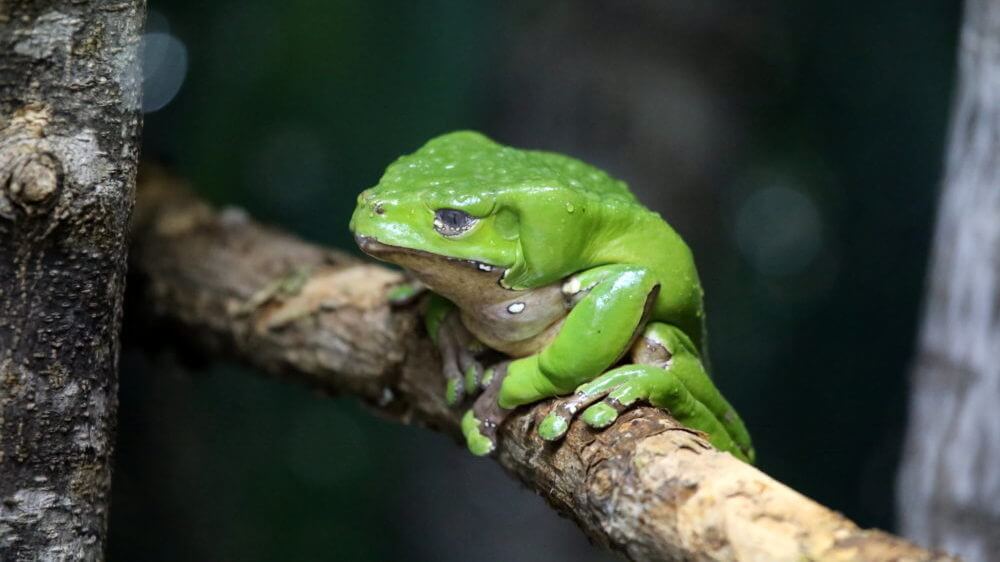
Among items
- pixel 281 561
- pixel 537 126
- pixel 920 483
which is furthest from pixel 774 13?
pixel 281 561

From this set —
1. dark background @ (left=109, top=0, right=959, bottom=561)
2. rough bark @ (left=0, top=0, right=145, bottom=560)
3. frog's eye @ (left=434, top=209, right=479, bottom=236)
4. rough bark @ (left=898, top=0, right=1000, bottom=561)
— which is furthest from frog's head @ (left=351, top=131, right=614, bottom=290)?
dark background @ (left=109, top=0, right=959, bottom=561)

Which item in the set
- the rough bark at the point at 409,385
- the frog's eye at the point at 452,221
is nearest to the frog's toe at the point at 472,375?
the rough bark at the point at 409,385

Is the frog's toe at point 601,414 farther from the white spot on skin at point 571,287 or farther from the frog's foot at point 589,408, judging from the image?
the white spot on skin at point 571,287

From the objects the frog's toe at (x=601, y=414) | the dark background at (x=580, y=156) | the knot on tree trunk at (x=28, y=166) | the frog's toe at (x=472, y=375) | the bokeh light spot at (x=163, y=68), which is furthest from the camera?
the dark background at (x=580, y=156)

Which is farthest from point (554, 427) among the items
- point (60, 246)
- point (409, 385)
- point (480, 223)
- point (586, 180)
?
point (60, 246)

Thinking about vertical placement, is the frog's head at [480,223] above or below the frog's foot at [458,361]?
above

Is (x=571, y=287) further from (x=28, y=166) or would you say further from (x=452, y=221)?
(x=28, y=166)
